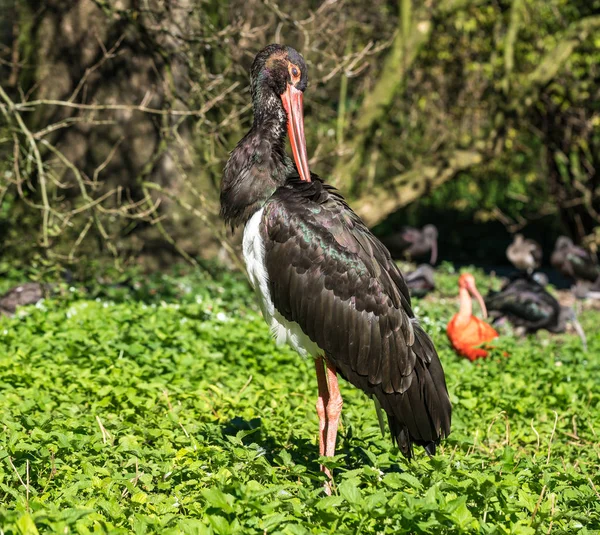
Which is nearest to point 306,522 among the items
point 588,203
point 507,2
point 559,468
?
point 559,468

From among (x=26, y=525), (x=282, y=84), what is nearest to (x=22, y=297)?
Result: (x=282, y=84)

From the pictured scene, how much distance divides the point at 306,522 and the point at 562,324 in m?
7.42

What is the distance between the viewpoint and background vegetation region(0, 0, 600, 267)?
8062mm

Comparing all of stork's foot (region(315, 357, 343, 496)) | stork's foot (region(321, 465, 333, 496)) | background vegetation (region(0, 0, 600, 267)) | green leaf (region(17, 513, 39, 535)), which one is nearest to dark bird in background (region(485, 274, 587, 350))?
background vegetation (region(0, 0, 600, 267))

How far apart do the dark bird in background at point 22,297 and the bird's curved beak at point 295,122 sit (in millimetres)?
3732

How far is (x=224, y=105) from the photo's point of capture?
909 centimetres

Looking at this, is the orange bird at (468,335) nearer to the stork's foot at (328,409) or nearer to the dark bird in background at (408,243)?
the stork's foot at (328,409)

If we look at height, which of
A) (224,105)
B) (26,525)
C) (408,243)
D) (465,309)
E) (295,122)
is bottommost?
(408,243)

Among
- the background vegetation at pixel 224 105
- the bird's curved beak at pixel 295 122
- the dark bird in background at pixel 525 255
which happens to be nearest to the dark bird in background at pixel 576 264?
the dark bird in background at pixel 525 255

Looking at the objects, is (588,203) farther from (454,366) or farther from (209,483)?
(209,483)

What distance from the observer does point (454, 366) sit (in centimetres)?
675

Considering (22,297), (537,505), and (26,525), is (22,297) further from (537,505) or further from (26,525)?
(537,505)

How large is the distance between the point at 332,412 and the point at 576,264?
30.0 ft

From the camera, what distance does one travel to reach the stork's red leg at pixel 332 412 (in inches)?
172
